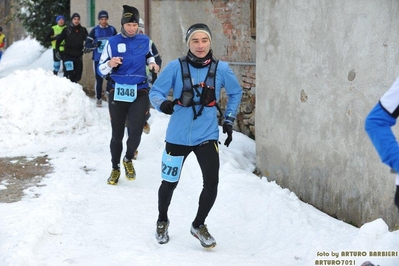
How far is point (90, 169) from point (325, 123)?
341 cm

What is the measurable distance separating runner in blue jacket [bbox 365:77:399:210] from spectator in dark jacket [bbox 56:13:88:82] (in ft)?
40.0

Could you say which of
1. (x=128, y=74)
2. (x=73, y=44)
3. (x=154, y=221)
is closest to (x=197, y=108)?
(x=154, y=221)

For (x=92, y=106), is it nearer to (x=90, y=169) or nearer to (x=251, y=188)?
(x=90, y=169)

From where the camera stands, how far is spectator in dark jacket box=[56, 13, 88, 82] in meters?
14.9

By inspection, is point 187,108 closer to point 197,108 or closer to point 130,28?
point 197,108

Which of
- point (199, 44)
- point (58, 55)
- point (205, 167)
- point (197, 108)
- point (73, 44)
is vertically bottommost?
point (205, 167)

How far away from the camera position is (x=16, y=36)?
47.4m

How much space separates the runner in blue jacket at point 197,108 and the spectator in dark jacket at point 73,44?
385 inches

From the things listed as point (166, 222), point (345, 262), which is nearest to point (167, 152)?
point (166, 222)

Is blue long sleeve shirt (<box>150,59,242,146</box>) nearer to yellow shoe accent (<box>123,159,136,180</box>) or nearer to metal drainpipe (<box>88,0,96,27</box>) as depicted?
yellow shoe accent (<box>123,159,136,180</box>)

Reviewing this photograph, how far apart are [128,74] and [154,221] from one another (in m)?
1.88

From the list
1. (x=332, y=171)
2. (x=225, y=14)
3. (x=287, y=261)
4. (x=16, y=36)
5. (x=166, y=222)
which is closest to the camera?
(x=287, y=261)

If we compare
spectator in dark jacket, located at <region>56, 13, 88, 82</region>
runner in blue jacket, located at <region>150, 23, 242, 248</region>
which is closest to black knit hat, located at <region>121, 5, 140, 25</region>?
runner in blue jacket, located at <region>150, 23, 242, 248</region>

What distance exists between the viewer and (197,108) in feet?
18.1
